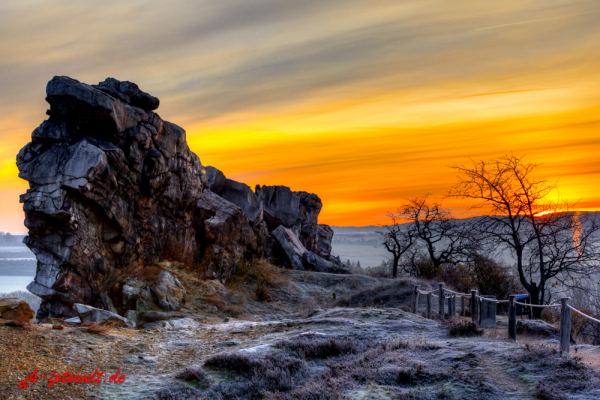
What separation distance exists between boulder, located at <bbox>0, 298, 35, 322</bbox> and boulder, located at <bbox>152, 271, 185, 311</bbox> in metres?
6.50

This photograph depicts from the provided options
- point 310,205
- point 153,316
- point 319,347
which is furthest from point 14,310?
point 310,205

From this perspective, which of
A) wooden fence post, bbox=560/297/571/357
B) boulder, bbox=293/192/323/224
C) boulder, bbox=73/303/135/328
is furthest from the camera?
boulder, bbox=293/192/323/224

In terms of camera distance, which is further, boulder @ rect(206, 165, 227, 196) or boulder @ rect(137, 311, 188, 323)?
boulder @ rect(206, 165, 227, 196)

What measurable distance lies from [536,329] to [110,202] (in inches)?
627

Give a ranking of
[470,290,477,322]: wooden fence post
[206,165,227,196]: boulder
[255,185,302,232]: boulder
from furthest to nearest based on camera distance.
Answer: [255,185,302,232]: boulder
[206,165,227,196]: boulder
[470,290,477,322]: wooden fence post

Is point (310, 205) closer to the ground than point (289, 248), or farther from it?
farther from it

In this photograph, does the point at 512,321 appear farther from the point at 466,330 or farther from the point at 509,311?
the point at 466,330

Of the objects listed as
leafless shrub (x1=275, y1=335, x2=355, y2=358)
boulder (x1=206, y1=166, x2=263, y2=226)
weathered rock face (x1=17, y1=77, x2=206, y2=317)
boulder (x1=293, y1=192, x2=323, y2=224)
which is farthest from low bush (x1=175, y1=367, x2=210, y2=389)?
boulder (x1=293, y1=192, x2=323, y2=224)

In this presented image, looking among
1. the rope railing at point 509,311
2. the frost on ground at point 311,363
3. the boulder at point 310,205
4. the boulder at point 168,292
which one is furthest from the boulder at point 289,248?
the frost on ground at point 311,363

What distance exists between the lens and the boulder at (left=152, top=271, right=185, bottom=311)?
18.3m

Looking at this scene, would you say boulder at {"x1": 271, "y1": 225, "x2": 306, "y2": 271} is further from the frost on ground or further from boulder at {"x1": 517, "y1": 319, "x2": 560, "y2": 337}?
boulder at {"x1": 517, "y1": 319, "x2": 560, "y2": 337}

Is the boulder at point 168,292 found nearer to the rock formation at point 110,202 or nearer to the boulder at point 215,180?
the rock formation at point 110,202

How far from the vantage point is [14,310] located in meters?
11.7

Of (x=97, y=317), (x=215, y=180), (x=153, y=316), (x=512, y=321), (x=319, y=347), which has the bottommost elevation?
(x=153, y=316)
